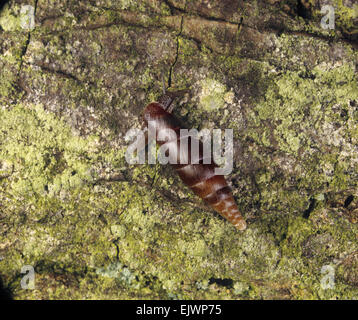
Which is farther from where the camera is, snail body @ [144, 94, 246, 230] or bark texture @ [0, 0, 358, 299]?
bark texture @ [0, 0, 358, 299]

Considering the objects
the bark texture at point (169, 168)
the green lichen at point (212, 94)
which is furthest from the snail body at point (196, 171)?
the green lichen at point (212, 94)

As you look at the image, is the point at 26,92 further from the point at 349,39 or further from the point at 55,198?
the point at 349,39

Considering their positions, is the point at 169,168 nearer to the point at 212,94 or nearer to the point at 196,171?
the point at 196,171

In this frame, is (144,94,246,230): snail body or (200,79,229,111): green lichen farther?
(200,79,229,111): green lichen

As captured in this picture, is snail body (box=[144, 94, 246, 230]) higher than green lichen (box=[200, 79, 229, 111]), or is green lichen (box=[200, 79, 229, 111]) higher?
green lichen (box=[200, 79, 229, 111])

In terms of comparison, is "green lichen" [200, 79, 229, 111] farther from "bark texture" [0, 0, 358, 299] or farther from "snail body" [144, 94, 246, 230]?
"snail body" [144, 94, 246, 230]

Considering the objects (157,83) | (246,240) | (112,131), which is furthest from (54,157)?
(246,240)

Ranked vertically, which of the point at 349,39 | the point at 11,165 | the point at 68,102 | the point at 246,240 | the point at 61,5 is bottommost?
the point at 246,240

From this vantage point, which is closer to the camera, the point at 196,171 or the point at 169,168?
the point at 196,171

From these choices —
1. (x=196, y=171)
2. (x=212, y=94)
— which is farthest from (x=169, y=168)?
(x=212, y=94)

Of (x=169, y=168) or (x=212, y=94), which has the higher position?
(x=212, y=94)

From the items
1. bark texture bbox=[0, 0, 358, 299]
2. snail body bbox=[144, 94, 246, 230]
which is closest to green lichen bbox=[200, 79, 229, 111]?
bark texture bbox=[0, 0, 358, 299]
